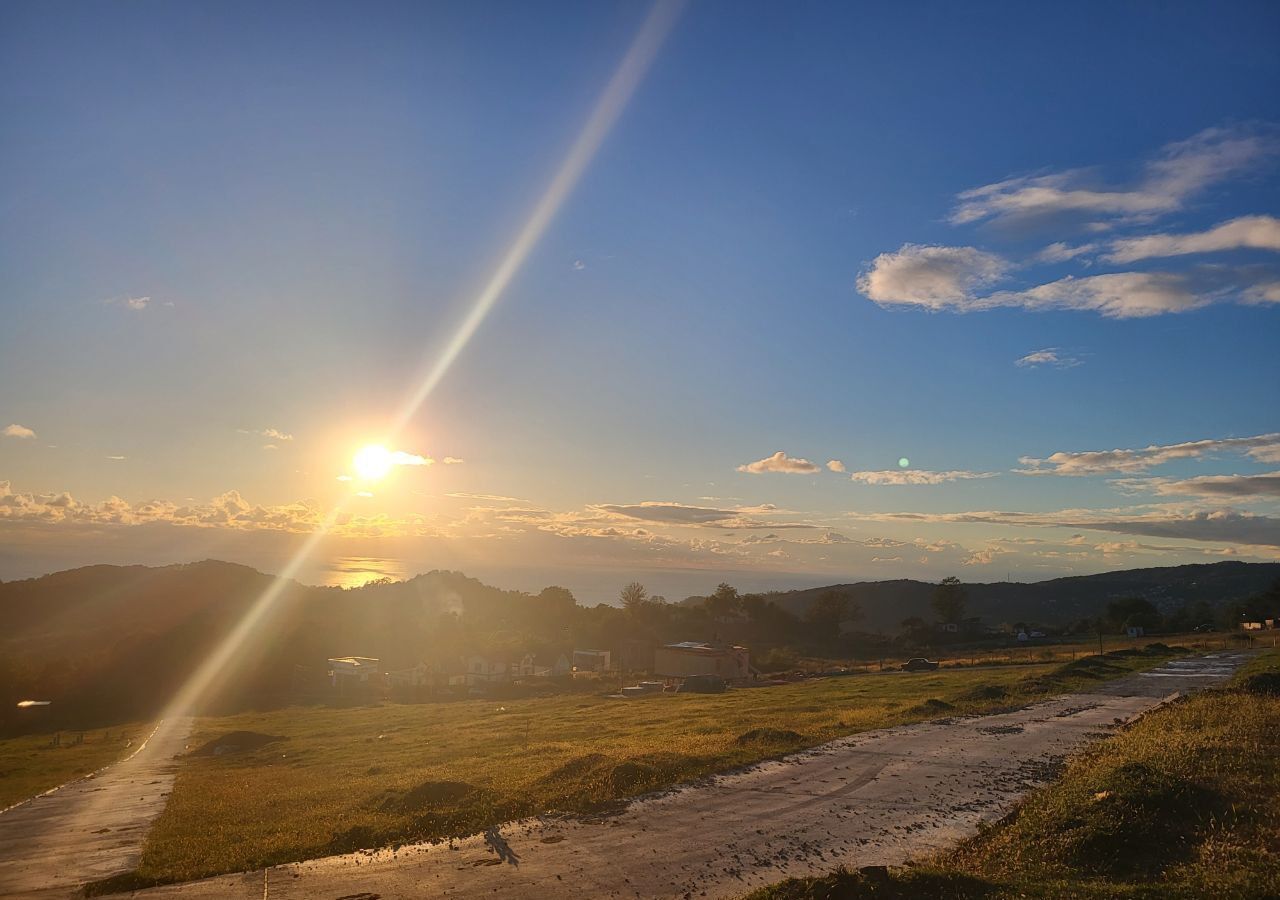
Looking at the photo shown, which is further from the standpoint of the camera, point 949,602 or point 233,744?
point 949,602

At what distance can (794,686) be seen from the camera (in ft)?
243

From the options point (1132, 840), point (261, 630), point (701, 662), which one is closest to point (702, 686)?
point (701, 662)

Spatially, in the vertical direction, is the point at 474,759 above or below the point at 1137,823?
below

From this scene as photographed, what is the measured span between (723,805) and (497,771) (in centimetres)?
1001

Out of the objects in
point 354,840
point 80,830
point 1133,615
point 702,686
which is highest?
point 354,840

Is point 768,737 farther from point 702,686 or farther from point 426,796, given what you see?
point 702,686

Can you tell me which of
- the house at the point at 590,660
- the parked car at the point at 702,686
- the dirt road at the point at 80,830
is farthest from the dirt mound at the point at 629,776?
the house at the point at 590,660

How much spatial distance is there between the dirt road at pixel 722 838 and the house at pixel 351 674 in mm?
81063

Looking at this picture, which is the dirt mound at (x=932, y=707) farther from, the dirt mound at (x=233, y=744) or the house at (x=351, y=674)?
the house at (x=351, y=674)

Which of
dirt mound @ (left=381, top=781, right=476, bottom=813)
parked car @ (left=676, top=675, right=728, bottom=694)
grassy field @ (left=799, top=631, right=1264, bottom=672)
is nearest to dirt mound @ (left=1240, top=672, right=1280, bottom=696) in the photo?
dirt mound @ (left=381, top=781, right=476, bottom=813)

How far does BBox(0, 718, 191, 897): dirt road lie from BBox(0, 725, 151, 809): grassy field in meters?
1.78

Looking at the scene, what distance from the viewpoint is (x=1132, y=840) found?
51.8ft

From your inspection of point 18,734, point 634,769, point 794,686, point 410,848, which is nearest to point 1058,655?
point 794,686

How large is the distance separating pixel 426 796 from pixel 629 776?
635 centimetres
